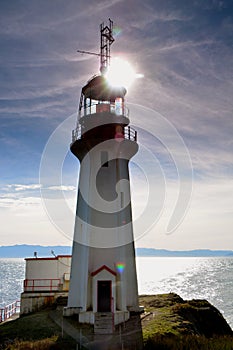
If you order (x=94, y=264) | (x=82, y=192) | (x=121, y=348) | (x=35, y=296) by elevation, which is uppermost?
(x=82, y=192)

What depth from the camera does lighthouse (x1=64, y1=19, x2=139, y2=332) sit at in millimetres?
18891

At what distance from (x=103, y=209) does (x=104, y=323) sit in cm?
587

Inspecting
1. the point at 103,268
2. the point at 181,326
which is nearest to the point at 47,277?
the point at 103,268

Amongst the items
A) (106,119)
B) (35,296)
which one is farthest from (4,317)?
(106,119)

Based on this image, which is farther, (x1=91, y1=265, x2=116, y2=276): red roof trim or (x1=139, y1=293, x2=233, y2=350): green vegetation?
(x1=91, y1=265, x2=116, y2=276): red roof trim

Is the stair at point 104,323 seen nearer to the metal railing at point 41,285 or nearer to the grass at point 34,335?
the grass at point 34,335

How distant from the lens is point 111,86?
21.2m

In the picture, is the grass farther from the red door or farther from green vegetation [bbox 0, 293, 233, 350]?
the red door

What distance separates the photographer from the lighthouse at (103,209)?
1889cm

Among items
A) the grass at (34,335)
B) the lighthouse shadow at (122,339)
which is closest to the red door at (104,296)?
the lighthouse shadow at (122,339)

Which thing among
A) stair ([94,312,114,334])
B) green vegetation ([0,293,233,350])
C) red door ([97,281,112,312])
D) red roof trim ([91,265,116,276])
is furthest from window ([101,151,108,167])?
green vegetation ([0,293,233,350])

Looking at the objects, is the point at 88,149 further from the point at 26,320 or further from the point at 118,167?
the point at 26,320

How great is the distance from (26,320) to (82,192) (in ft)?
24.8

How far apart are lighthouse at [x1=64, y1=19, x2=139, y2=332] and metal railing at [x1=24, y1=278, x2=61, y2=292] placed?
657 centimetres
